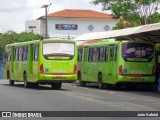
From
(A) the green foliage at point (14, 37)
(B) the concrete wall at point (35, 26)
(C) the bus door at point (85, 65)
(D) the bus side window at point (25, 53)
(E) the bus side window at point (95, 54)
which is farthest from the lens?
(B) the concrete wall at point (35, 26)

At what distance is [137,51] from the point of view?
32156 mm

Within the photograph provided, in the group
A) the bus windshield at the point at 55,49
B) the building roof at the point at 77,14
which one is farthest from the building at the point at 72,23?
the bus windshield at the point at 55,49

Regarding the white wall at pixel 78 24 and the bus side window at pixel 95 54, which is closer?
the bus side window at pixel 95 54

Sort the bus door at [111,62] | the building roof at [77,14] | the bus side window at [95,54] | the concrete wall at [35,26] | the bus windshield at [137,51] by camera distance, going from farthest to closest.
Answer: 1. the concrete wall at [35,26]
2. the building roof at [77,14]
3. the bus side window at [95,54]
4. the bus door at [111,62]
5. the bus windshield at [137,51]

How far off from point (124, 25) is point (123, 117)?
4255 cm

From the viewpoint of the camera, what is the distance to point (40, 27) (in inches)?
5054

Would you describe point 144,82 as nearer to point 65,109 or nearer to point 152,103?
point 152,103

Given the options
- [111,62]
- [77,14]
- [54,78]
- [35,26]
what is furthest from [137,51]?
[35,26]

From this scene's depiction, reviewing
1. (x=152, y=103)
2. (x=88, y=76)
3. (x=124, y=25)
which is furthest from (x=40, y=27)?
(x=152, y=103)

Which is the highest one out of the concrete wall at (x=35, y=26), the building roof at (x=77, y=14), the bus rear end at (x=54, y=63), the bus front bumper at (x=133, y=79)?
the building roof at (x=77, y=14)

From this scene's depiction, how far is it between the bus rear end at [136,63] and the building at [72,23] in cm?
9166

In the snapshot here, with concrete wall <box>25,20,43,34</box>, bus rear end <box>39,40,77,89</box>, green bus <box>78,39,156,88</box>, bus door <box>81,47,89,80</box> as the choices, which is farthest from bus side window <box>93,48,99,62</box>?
concrete wall <box>25,20,43,34</box>

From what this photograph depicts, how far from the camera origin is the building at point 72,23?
412 feet

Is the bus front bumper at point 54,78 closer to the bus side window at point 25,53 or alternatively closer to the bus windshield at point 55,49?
the bus windshield at point 55,49
